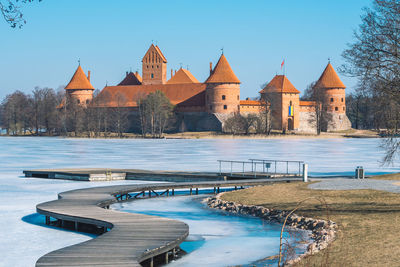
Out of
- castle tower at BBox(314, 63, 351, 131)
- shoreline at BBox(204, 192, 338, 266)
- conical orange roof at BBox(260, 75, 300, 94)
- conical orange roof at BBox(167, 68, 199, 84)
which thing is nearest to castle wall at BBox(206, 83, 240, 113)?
conical orange roof at BBox(260, 75, 300, 94)

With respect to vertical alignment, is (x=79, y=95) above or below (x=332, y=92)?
below

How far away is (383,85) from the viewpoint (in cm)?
1627

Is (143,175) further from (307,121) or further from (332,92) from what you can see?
(332,92)

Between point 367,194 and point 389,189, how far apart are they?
971 mm

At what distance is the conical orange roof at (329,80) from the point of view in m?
80.1

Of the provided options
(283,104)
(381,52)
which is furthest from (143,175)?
(283,104)

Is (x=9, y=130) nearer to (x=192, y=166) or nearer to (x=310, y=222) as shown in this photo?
(x=192, y=166)

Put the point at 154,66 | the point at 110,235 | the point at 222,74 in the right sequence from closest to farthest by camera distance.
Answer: the point at 110,235 → the point at 222,74 → the point at 154,66

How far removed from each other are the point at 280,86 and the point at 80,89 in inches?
1126

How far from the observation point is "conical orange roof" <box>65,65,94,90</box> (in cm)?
8380

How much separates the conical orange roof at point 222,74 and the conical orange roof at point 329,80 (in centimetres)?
1309

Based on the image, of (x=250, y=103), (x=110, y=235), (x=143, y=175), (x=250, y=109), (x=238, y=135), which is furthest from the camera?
(x=250, y=103)

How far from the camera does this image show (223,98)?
7438 centimetres

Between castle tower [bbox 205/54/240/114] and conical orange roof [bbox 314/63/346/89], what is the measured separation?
12.9m
